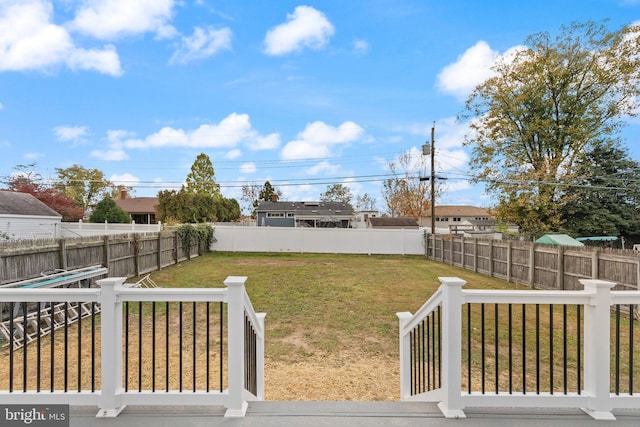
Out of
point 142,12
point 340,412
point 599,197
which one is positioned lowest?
point 340,412

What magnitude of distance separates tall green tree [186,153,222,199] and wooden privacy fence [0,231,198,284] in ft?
60.4

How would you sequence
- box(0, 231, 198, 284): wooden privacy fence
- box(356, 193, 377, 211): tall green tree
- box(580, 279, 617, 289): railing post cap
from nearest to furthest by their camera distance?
box(580, 279, 617, 289): railing post cap
box(0, 231, 198, 284): wooden privacy fence
box(356, 193, 377, 211): tall green tree


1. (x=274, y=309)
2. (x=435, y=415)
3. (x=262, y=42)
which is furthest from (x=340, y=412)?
(x=262, y=42)

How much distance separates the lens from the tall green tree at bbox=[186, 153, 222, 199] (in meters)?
30.5

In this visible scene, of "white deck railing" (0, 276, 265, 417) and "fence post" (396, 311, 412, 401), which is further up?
"white deck railing" (0, 276, 265, 417)

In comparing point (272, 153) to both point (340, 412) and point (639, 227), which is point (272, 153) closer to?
point (639, 227)

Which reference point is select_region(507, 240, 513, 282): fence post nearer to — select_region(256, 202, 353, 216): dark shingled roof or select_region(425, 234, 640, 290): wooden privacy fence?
select_region(425, 234, 640, 290): wooden privacy fence

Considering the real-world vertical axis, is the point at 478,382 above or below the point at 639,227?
below

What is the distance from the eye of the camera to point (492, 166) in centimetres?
1518

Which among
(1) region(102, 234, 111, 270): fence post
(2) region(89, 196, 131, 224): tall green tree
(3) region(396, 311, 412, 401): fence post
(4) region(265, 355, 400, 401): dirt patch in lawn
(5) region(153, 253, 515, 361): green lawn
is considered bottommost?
(5) region(153, 253, 515, 361): green lawn

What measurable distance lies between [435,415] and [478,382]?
6.71 ft

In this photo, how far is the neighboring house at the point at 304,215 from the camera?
3170cm

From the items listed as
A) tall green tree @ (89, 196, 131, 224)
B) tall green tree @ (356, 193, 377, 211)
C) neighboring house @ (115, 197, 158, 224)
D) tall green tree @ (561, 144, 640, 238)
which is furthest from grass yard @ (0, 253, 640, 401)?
tall green tree @ (356, 193, 377, 211)

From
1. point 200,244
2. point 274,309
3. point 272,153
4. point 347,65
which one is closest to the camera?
point 274,309
